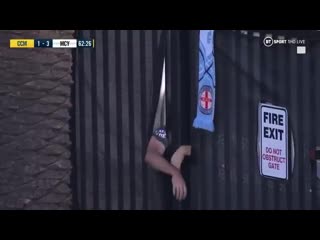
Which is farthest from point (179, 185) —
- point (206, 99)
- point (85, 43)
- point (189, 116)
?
point (85, 43)

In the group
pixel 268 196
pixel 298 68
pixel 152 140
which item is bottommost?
pixel 268 196

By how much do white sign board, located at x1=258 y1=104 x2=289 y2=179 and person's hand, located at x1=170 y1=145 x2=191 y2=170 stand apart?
574 mm

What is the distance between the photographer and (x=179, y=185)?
298 inches

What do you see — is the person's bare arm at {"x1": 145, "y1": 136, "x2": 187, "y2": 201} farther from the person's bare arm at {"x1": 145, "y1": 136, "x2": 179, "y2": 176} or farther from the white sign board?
the white sign board

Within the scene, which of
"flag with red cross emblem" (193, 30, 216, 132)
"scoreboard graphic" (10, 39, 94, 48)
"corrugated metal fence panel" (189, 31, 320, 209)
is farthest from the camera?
"scoreboard graphic" (10, 39, 94, 48)

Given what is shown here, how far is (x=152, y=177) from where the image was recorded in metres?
7.61

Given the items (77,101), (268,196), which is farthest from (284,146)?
(77,101)

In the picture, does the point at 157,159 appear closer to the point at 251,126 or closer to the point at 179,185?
the point at 179,185

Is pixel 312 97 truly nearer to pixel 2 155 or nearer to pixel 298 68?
pixel 298 68

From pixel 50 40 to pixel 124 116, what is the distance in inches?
33.6

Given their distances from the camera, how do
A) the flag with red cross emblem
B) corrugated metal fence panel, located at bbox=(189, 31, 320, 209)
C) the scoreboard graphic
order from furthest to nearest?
1. the scoreboard graphic
2. the flag with red cross emblem
3. corrugated metal fence panel, located at bbox=(189, 31, 320, 209)

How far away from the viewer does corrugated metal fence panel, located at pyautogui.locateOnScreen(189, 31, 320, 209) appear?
7.32m

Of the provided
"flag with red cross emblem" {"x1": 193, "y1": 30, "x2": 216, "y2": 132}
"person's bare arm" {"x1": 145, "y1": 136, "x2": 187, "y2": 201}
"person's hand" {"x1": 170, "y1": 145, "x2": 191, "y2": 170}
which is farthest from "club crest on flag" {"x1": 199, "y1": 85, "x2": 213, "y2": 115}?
"person's bare arm" {"x1": 145, "y1": 136, "x2": 187, "y2": 201}

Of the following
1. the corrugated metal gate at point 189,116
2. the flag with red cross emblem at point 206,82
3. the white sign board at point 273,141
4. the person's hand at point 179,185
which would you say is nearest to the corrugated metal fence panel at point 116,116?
the corrugated metal gate at point 189,116
